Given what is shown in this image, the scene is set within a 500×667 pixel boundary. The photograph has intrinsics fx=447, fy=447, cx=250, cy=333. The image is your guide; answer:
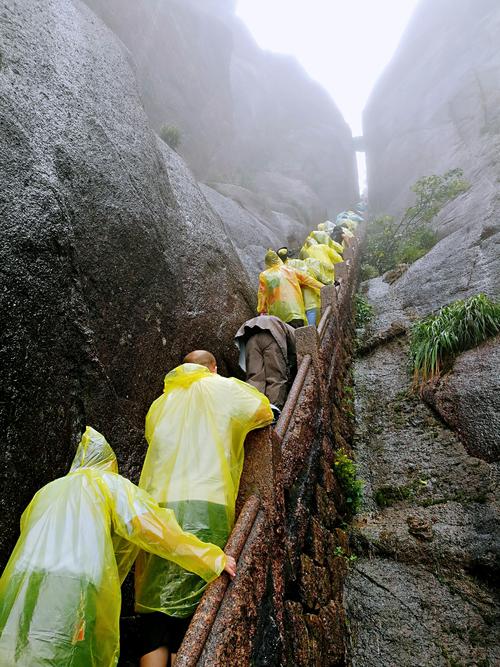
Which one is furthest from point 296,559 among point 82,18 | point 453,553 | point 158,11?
point 158,11

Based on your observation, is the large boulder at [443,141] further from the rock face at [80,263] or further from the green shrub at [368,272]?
the rock face at [80,263]

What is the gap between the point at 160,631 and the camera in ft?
7.29

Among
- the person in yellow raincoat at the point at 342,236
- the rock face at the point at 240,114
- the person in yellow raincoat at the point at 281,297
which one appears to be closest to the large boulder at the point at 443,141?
the person in yellow raincoat at the point at 342,236

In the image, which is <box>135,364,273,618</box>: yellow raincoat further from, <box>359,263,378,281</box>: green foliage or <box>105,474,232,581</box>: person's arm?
<box>359,263,378,281</box>: green foliage

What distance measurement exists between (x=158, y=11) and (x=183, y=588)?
21712mm

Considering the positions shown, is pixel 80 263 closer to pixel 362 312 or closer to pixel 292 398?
pixel 292 398

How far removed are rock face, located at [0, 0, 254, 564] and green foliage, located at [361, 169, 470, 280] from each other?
338 inches

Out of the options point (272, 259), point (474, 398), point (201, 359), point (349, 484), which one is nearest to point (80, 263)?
point (201, 359)

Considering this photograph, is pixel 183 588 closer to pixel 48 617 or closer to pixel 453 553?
pixel 48 617

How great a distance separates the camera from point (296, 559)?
11.7 feet

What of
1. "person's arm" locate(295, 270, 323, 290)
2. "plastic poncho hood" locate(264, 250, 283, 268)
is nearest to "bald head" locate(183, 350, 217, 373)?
"plastic poncho hood" locate(264, 250, 283, 268)

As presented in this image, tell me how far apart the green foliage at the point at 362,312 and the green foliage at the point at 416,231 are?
9.82 ft

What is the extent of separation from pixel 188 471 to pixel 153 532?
22.3 inches

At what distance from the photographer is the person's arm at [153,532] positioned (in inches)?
77.5
